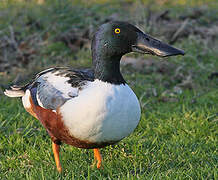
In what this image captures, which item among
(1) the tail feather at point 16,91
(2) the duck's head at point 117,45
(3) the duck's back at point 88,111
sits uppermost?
(2) the duck's head at point 117,45

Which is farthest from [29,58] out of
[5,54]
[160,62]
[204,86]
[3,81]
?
[204,86]

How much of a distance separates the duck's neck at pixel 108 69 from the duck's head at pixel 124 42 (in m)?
0.04

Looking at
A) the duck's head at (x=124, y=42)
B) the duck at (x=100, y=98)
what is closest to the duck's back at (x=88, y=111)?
the duck at (x=100, y=98)

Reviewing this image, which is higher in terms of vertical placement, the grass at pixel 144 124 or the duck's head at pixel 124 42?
the duck's head at pixel 124 42

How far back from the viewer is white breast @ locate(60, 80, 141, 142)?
295 cm

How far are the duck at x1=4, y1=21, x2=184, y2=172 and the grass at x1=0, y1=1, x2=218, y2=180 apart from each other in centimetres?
31

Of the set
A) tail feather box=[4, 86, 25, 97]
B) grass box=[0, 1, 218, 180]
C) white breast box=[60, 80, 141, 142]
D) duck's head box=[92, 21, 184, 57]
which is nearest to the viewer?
white breast box=[60, 80, 141, 142]

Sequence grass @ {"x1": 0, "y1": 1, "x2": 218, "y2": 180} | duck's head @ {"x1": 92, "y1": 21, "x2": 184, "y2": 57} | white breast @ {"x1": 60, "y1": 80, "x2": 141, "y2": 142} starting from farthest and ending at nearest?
grass @ {"x1": 0, "y1": 1, "x2": 218, "y2": 180}
duck's head @ {"x1": 92, "y1": 21, "x2": 184, "y2": 57}
white breast @ {"x1": 60, "y1": 80, "x2": 141, "y2": 142}

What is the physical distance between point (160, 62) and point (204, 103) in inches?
51.5

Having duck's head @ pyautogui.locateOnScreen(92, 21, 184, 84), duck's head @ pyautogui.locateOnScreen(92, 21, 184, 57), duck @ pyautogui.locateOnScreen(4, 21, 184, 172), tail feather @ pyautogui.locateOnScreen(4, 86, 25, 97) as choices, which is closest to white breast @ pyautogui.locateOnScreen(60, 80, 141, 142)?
duck @ pyautogui.locateOnScreen(4, 21, 184, 172)

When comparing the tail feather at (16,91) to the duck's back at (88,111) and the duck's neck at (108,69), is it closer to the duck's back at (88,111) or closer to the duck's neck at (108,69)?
the duck's back at (88,111)

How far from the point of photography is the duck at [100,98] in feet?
9.75

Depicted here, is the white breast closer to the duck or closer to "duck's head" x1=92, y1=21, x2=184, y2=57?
the duck

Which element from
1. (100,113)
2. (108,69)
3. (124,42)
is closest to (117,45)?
(124,42)
